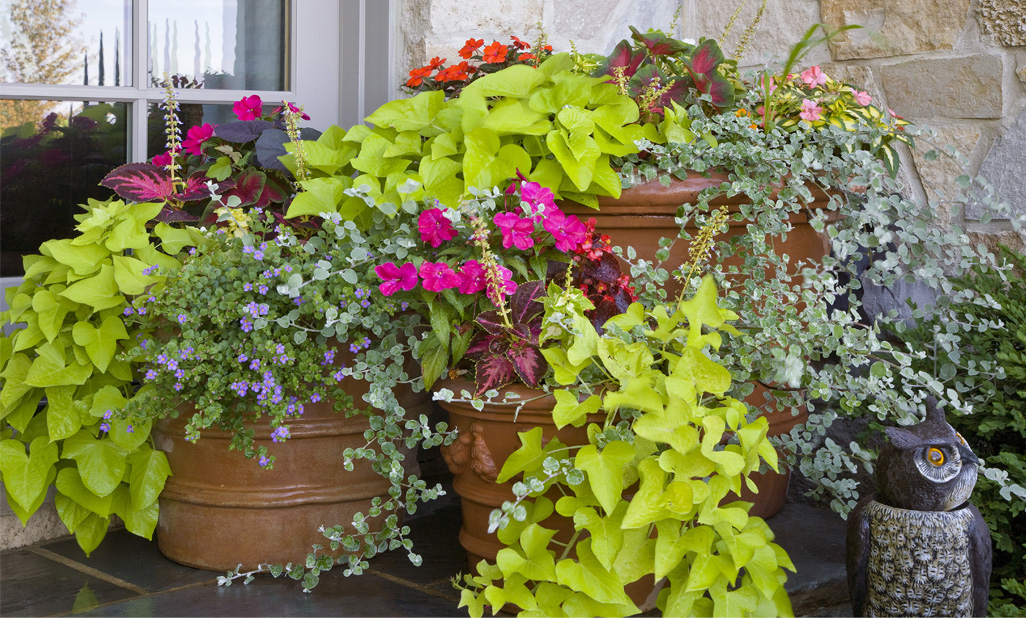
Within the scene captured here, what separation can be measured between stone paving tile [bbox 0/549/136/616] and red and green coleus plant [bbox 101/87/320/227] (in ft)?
2.26

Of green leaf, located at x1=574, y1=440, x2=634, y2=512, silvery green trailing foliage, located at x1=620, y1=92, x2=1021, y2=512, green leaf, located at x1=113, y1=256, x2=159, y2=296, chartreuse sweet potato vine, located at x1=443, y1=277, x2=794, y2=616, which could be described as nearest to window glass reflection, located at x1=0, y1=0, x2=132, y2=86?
green leaf, located at x1=113, y1=256, x2=159, y2=296

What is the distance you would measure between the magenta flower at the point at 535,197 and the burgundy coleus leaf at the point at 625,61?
47cm

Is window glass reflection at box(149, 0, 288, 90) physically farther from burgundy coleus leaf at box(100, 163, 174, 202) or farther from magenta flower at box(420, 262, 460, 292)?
magenta flower at box(420, 262, 460, 292)

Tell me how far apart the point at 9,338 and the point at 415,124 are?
0.86 m

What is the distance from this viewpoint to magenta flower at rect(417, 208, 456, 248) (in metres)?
1.38

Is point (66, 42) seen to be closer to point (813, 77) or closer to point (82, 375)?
point (82, 375)

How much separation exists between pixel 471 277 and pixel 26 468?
92 cm

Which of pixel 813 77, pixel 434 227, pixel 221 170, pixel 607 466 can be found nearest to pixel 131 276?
pixel 221 170

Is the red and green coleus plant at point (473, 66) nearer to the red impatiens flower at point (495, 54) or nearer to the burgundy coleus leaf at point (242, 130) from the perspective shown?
the red impatiens flower at point (495, 54)

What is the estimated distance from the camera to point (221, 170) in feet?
5.79

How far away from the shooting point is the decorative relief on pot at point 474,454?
139cm

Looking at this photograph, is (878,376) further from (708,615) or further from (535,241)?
(535,241)

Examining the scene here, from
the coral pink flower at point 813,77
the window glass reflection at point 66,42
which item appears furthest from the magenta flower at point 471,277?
the window glass reflection at point 66,42

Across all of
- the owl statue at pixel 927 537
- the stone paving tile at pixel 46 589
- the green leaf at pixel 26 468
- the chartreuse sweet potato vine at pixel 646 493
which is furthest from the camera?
the green leaf at pixel 26 468
